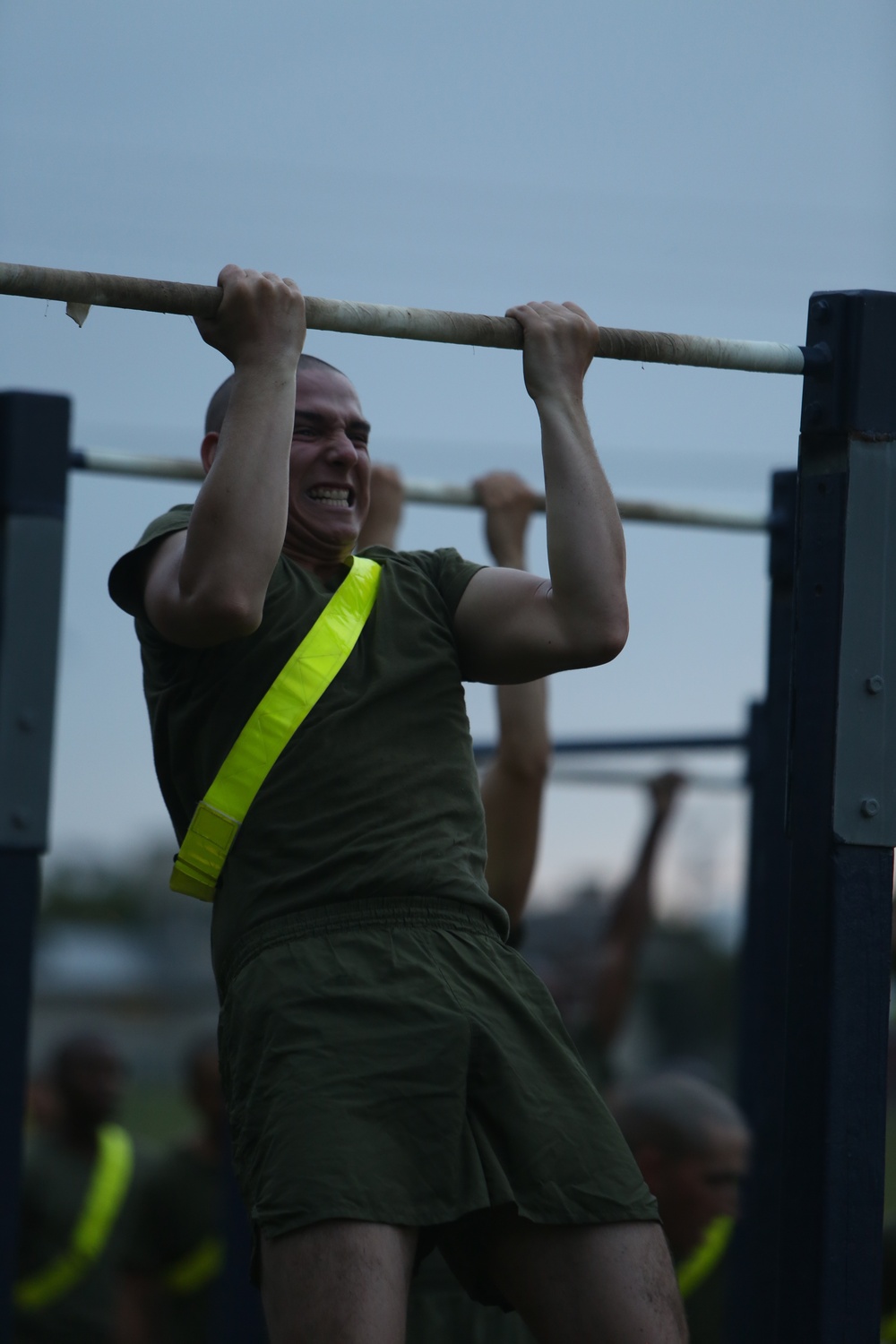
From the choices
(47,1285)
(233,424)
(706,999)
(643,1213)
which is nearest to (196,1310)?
(47,1285)

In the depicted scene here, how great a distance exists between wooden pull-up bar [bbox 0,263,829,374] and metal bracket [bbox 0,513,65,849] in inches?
→ 56.4

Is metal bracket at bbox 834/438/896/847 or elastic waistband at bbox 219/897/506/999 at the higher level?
metal bracket at bbox 834/438/896/847

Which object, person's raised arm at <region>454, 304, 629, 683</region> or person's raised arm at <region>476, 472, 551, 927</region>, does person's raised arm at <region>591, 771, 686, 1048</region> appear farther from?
person's raised arm at <region>454, 304, 629, 683</region>

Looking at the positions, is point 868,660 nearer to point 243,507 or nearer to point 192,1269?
point 243,507

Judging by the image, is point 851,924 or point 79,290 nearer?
point 79,290

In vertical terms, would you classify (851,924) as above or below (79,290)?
below

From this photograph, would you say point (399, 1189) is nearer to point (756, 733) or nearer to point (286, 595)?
point (286, 595)

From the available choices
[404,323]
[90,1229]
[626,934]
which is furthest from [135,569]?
[626,934]

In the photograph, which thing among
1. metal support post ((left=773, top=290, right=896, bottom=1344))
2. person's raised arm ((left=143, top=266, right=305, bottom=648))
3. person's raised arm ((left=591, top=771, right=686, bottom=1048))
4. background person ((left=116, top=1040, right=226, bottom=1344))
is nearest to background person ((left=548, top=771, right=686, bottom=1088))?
person's raised arm ((left=591, top=771, right=686, bottom=1048))

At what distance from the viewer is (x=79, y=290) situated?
2.72 meters

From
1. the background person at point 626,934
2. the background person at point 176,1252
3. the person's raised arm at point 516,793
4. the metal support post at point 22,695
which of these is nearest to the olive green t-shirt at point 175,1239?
the background person at point 176,1252

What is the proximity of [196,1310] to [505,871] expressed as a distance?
3.43m

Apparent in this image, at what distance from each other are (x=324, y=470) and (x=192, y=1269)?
4585 millimetres

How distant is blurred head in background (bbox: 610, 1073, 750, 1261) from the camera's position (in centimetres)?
510
